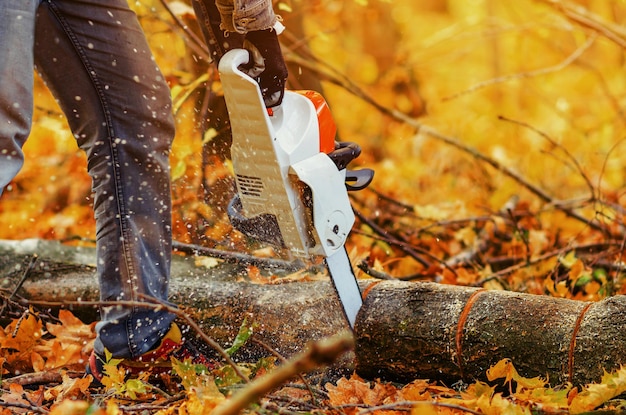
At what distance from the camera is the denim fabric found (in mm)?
2168

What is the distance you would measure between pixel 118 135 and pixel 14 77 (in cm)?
41

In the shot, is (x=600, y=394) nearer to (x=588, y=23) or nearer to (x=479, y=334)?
(x=479, y=334)

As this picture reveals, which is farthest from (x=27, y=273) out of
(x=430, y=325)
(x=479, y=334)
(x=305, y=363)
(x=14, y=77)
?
(x=305, y=363)

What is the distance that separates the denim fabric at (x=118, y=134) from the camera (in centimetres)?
217

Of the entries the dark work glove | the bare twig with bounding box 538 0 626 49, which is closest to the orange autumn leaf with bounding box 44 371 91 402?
the dark work glove

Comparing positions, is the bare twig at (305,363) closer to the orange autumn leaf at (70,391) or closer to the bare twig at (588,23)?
the orange autumn leaf at (70,391)

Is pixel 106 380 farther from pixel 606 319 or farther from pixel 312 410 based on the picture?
pixel 606 319

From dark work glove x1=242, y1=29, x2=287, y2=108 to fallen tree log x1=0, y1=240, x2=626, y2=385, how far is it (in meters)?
0.74

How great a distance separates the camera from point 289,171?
6.42 feet

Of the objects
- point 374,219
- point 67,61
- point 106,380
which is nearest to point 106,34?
point 67,61

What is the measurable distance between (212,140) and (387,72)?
5.25m

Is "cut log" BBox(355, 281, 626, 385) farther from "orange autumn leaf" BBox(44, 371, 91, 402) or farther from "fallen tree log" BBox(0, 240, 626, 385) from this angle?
"orange autumn leaf" BBox(44, 371, 91, 402)

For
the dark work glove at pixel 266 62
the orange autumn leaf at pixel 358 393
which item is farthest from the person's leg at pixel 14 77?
the orange autumn leaf at pixel 358 393

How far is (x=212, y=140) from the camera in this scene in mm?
3377
